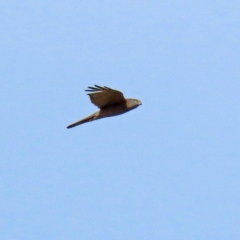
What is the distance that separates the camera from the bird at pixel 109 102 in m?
53.5

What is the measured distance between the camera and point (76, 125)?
181 feet

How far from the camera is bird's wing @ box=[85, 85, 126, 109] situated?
53.4 m

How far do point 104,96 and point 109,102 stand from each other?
42 cm

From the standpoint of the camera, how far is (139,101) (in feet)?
178

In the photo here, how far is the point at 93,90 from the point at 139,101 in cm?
169

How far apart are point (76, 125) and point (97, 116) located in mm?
896

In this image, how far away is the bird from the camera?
176 ft

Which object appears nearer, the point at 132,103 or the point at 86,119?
the point at 132,103

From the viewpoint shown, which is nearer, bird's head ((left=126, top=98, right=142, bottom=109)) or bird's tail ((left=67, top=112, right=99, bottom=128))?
bird's head ((left=126, top=98, right=142, bottom=109))

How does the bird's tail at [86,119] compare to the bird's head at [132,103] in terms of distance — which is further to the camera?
the bird's tail at [86,119]

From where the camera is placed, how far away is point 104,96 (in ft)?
176

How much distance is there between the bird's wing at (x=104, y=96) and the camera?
5344 centimetres

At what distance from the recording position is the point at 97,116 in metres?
54.6
